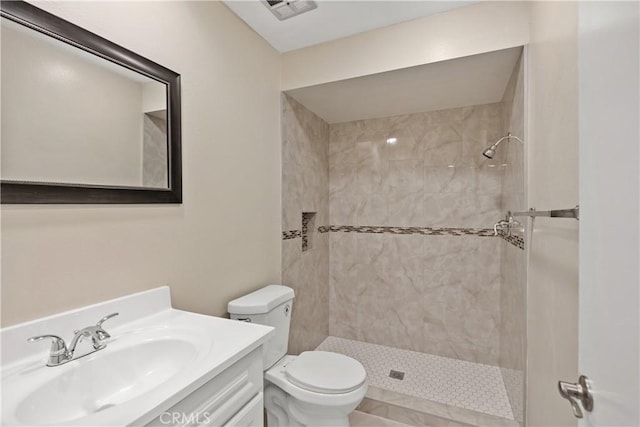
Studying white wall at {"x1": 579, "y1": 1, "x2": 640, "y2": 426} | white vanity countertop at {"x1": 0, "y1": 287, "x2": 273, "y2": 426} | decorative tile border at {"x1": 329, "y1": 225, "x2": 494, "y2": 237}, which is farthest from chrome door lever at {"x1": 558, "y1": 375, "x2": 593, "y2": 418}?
decorative tile border at {"x1": 329, "y1": 225, "x2": 494, "y2": 237}

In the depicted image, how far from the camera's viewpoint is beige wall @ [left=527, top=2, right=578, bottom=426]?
0.91 metres

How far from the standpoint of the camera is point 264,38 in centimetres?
191

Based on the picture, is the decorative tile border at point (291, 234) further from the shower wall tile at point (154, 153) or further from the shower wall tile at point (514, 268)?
the shower wall tile at point (514, 268)

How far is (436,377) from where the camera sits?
87.9 inches

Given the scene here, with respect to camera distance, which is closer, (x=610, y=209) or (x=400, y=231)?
(x=610, y=209)

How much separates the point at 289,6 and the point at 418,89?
1009 mm

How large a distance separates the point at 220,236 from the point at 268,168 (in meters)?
0.61

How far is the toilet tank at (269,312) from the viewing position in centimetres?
156

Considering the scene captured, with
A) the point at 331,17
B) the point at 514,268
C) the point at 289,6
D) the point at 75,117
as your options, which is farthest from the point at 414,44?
the point at 75,117

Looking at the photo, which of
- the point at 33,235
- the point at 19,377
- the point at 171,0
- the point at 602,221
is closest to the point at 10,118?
the point at 33,235

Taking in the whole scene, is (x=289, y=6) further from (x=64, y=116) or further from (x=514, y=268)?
(x=514, y=268)

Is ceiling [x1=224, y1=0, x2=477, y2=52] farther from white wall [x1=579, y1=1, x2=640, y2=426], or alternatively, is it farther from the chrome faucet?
the chrome faucet

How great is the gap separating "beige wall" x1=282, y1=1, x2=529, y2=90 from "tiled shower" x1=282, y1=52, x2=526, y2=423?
0.30 meters

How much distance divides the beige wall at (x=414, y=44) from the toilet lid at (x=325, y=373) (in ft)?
5.63
